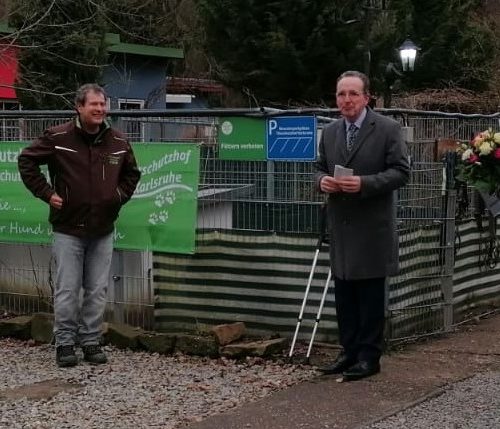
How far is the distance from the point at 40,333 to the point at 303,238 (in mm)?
2399

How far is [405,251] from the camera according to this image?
24.3 ft

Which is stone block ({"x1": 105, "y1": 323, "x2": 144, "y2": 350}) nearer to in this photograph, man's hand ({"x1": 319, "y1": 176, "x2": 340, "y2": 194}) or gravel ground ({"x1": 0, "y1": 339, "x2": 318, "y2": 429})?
gravel ground ({"x1": 0, "y1": 339, "x2": 318, "y2": 429})

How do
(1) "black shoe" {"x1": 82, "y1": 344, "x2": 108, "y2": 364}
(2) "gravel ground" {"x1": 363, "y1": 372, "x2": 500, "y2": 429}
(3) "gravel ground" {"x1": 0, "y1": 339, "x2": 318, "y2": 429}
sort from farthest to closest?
1. (1) "black shoe" {"x1": 82, "y1": 344, "x2": 108, "y2": 364}
2. (3) "gravel ground" {"x1": 0, "y1": 339, "x2": 318, "y2": 429}
3. (2) "gravel ground" {"x1": 363, "y1": 372, "x2": 500, "y2": 429}

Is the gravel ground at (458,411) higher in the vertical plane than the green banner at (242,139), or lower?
lower

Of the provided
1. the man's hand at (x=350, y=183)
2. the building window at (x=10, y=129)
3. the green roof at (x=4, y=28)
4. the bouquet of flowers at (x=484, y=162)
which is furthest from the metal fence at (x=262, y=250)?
the green roof at (x=4, y=28)

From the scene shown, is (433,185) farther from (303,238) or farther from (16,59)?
(16,59)

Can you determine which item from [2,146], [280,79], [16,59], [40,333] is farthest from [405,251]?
[280,79]

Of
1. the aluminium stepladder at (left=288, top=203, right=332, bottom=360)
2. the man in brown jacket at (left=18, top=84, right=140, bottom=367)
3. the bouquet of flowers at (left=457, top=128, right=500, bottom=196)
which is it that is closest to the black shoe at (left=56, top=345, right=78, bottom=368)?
the man in brown jacket at (left=18, top=84, right=140, bottom=367)

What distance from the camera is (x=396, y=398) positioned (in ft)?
19.3

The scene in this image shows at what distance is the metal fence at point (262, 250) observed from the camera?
723cm

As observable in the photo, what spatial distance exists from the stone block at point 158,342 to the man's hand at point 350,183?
81.7 inches

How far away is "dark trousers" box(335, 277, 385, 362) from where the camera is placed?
20.7 feet

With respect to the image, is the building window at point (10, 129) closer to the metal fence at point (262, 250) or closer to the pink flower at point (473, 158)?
the metal fence at point (262, 250)

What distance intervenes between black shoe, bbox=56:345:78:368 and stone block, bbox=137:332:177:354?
0.63 m
